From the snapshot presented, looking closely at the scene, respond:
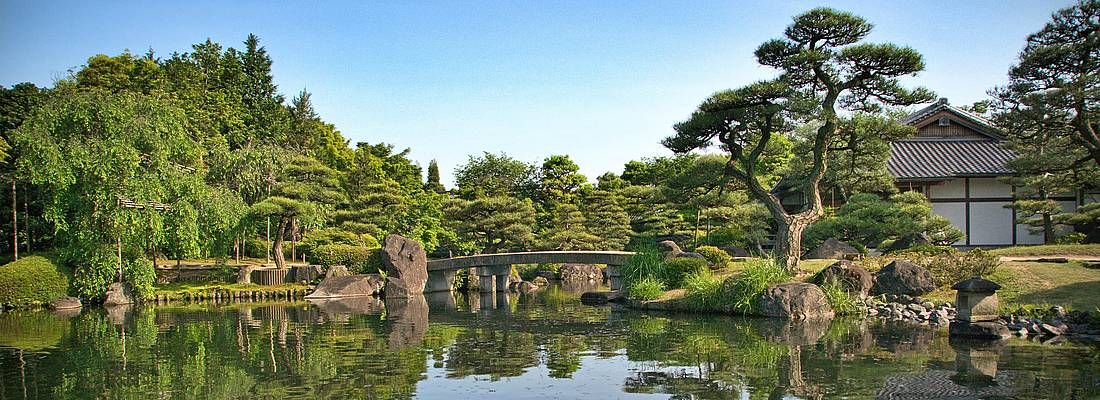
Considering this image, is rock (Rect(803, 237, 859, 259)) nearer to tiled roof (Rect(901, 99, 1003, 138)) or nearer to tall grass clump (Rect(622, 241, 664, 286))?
tall grass clump (Rect(622, 241, 664, 286))

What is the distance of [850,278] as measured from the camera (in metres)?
19.0

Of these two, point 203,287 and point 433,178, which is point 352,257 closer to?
point 203,287

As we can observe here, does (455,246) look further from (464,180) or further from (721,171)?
(721,171)

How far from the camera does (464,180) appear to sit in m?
46.3

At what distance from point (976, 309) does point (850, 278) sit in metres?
4.16

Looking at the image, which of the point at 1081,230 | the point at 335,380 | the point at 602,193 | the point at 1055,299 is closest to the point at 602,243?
the point at 602,193

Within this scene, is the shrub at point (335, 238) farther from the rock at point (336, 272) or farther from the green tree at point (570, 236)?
the green tree at point (570, 236)

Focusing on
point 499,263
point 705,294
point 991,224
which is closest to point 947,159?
point 991,224

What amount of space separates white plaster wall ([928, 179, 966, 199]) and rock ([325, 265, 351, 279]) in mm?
20707

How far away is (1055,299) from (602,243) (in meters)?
20.2

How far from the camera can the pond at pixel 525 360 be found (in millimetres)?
10195

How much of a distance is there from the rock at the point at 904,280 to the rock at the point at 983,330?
3.84m

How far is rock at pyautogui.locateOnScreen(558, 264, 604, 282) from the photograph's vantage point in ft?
123

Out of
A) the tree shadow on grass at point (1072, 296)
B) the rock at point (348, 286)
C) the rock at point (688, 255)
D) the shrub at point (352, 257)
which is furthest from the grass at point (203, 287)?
the tree shadow on grass at point (1072, 296)
